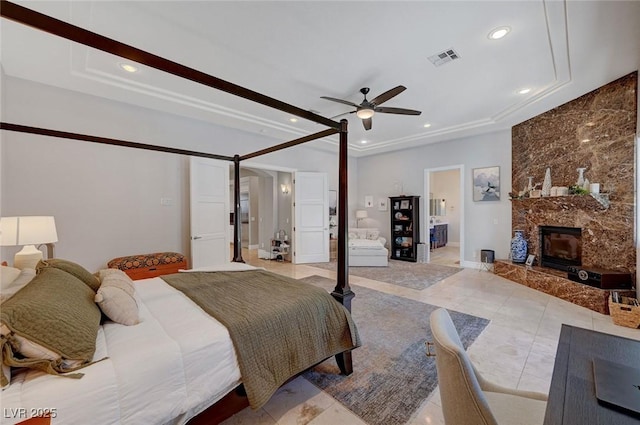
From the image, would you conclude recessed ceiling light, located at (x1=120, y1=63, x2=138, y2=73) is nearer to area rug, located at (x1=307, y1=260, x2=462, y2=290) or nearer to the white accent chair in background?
the white accent chair in background

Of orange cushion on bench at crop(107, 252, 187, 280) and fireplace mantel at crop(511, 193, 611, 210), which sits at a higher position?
fireplace mantel at crop(511, 193, 611, 210)

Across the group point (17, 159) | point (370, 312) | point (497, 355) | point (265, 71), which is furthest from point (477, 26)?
point (17, 159)

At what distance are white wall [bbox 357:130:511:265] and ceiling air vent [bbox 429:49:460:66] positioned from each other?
346cm

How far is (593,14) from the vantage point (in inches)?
92.5

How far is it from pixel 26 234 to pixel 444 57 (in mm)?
4624

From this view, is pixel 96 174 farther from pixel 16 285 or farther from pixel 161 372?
pixel 161 372


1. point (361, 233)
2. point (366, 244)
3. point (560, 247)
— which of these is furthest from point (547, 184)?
point (361, 233)

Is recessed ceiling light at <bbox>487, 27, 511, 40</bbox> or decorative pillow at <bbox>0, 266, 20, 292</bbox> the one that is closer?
decorative pillow at <bbox>0, 266, 20, 292</bbox>

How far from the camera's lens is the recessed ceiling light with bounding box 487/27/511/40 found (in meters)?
2.55

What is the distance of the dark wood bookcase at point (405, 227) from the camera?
22.3 ft

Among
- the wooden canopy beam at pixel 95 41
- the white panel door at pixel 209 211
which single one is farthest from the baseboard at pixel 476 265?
the wooden canopy beam at pixel 95 41

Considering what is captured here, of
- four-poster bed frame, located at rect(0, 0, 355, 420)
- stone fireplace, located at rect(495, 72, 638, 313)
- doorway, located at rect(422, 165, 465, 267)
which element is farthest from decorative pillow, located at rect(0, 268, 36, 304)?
doorway, located at rect(422, 165, 465, 267)

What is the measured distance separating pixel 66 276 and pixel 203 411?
1.19 meters

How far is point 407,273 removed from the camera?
5.54 meters
